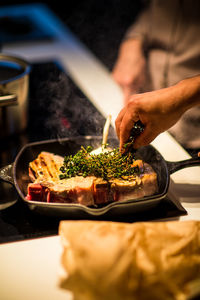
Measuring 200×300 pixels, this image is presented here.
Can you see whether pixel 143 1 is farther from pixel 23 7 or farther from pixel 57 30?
pixel 23 7

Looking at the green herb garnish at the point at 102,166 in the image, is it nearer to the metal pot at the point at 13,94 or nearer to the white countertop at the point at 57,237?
the white countertop at the point at 57,237

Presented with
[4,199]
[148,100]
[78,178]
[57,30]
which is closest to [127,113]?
[148,100]

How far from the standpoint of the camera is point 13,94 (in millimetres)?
1783

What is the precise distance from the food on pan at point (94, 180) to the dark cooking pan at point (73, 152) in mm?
55

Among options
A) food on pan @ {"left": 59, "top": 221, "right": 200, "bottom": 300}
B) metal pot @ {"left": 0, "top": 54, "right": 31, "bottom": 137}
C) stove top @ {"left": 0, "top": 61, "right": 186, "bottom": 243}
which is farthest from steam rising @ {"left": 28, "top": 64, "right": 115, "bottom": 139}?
food on pan @ {"left": 59, "top": 221, "right": 200, "bottom": 300}

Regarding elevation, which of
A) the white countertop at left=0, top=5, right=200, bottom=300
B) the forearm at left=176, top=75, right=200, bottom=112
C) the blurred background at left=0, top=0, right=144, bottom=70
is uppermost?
the blurred background at left=0, top=0, right=144, bottom=70

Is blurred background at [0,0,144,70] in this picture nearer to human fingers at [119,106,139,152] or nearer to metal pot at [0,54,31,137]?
metal pot at [0,54,31,137]

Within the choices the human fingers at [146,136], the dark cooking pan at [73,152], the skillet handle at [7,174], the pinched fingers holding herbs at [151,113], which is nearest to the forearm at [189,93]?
the pinched fingers holding herbs at [151,113]

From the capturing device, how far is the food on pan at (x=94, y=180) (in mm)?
1333

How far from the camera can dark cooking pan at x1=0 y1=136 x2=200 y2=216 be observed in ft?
3.93

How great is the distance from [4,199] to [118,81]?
1290 mm

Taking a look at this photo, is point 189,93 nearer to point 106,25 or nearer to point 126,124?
point 126,124

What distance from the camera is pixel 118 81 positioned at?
233 cm

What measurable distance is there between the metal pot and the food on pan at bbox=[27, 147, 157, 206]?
51cm
